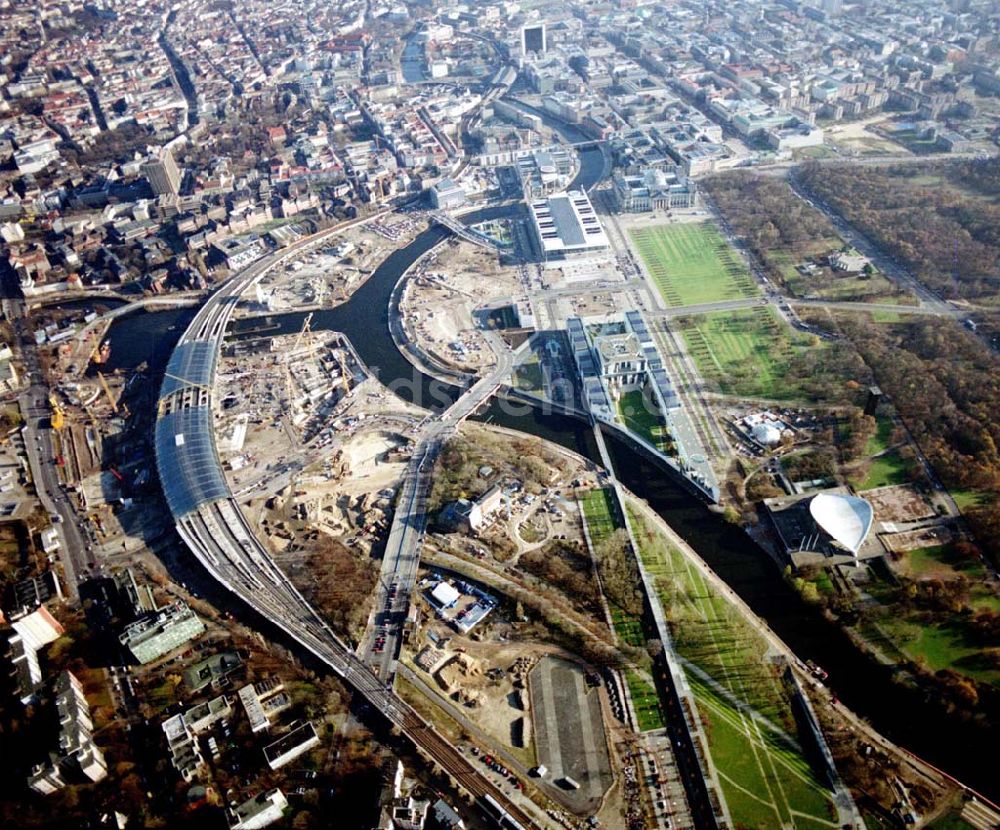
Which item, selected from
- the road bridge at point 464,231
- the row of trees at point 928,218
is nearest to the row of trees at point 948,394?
the row of trees at point 928,218

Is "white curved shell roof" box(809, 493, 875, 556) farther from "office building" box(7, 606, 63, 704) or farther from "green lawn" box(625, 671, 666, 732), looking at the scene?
"office building" box(7, 606, 63, 704)

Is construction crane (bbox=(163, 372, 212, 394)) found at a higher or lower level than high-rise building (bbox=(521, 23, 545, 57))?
lower

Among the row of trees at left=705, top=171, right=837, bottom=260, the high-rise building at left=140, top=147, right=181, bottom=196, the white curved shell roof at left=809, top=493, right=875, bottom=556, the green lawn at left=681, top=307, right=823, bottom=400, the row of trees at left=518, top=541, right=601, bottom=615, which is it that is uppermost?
the high-rise building at left=140, top=147, right=181, bottom=196

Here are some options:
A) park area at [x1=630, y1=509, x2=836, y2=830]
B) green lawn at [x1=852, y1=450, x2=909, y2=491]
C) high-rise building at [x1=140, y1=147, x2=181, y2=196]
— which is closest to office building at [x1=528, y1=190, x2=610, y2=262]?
green lawn at [x1=852, y1=450, x2=909, y2=491]

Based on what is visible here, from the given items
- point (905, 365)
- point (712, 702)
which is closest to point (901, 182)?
point (905, 365)

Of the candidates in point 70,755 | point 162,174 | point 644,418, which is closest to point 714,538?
point 644,418

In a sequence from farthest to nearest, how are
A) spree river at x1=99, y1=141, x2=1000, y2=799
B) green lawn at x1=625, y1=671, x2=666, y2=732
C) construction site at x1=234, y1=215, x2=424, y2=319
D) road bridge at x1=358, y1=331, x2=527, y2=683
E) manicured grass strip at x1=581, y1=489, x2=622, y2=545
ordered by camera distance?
construction site at x1=234, y1=215, x2=424, y2=319
manicured grass strip at x1=581, y1=489, x2=622, y2=545
road bridge at x1=358, y1=331, x2=527, y2=683
green lawn at x1=625, y1=671, x2=666, y2=732
spree river at x1=99, y1=141, x2=1000, y2=799

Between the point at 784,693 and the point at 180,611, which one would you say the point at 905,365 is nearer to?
the point at 784,693
